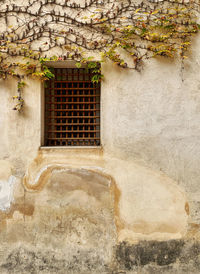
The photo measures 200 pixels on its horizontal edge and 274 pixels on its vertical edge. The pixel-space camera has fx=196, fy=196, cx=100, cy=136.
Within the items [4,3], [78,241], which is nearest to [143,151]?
[78,241]

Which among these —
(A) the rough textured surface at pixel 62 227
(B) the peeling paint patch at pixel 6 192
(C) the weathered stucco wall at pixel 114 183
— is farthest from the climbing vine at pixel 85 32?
(A) the rough textured surface at pixel 62 227

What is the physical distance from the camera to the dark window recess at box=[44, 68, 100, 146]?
3146 mm

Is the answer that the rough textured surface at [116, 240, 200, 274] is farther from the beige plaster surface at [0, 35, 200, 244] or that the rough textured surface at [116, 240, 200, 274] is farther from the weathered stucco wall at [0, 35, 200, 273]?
the beige plaster surface at [0, 35, 200, 244]

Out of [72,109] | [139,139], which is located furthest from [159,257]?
[72,109]

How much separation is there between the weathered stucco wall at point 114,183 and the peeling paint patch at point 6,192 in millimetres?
14

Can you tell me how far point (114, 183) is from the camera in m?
2.85

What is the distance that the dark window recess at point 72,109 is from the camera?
10.3ft

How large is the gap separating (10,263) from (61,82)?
2813 mm

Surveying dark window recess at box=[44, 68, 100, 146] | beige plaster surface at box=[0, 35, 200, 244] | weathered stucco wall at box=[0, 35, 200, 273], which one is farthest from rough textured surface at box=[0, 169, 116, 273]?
dark window recess at box=[44, 68, 100, 146]

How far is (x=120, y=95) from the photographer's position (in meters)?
2.88

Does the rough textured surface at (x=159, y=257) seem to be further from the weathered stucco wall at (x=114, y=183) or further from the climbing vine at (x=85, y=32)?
the climbing vine at (x=85, y=32)

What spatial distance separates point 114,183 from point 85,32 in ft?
7.42

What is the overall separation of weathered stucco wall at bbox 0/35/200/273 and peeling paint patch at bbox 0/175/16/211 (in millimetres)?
14

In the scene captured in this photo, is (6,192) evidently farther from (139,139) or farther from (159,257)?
(159,257)
